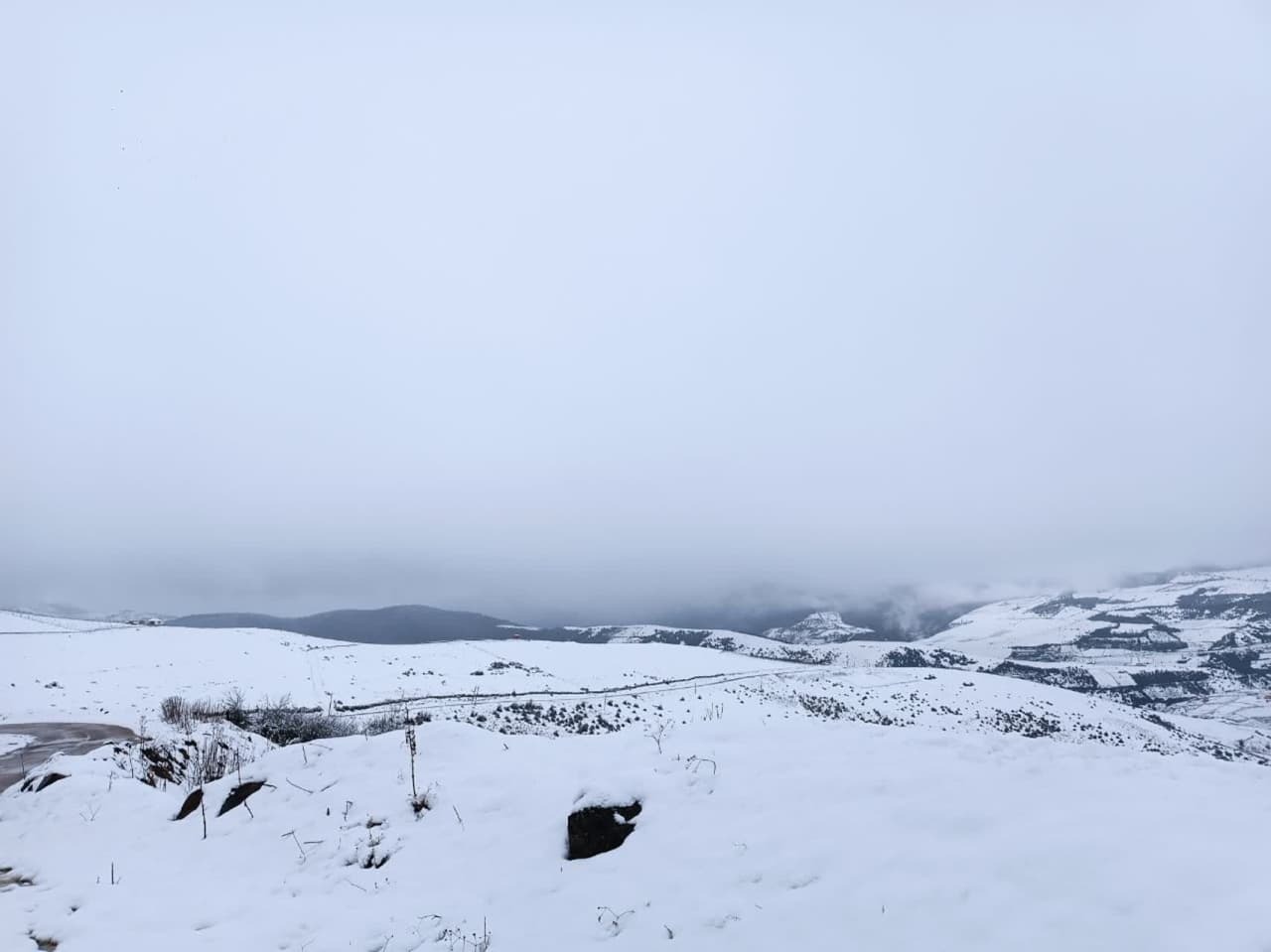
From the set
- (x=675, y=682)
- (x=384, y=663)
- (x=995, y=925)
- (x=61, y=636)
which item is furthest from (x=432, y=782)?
(x=61, y=636)

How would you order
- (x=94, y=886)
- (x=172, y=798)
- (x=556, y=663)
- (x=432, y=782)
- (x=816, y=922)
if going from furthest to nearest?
1. (x=556, y=663)
2. (x=172, y=798)
3. (x=432, y=782)
4. (x=94, y=886)
5. (x=816, y=922)

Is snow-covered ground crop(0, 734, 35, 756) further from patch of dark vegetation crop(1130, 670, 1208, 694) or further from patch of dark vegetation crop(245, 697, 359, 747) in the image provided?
patch of dark vegetation crop(1130, 670, 1208, 694)

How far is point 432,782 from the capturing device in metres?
10.4

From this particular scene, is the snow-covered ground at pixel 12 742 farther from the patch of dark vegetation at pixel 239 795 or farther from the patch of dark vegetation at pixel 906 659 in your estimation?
the patch of dark vegetation at pixel 906 659

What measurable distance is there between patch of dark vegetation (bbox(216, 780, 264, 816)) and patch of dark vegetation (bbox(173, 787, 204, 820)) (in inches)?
25.4

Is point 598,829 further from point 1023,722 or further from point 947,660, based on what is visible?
point 947,660

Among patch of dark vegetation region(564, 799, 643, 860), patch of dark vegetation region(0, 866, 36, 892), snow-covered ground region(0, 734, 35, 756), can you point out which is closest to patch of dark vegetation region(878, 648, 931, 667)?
snow-covered ground region(0, 734, 35, 756)

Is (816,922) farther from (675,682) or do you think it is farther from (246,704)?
(675,682)

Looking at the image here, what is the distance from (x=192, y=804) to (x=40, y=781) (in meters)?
5.21

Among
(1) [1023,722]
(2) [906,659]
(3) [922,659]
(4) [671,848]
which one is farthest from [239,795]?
(3) [922,659]

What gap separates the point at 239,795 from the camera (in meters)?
11.6

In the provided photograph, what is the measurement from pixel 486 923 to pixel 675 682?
2067 inches

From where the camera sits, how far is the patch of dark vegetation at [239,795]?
446 inches

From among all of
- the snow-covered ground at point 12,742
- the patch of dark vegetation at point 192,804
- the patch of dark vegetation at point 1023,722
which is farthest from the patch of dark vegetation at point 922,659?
the patch of dark vegetation at point 192,804
